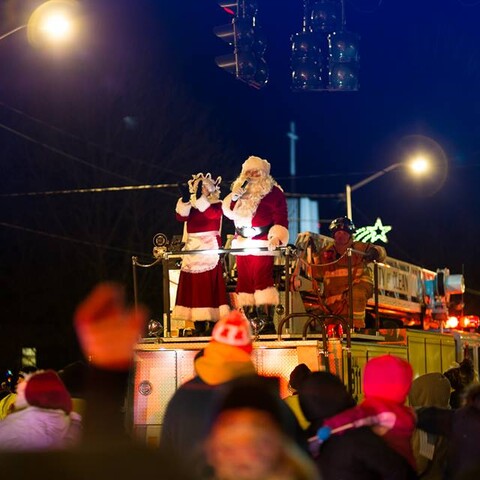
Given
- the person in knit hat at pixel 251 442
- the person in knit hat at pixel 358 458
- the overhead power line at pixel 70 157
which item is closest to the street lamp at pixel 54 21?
the person in knit hat at pixel 358 458

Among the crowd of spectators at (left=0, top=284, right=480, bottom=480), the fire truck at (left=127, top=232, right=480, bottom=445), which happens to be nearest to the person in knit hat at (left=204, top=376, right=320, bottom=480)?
the crowd of spectators at (left=0, top=284, right=480, bottom=480)

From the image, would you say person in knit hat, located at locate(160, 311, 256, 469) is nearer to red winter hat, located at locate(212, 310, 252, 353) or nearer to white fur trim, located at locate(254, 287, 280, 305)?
red winter hat, located at locate(212, 310, 252, 353)

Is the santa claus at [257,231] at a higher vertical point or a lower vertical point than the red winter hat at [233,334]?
higher

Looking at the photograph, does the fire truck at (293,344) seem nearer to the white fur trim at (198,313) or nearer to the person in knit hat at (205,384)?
the white fur trim at (198,313)

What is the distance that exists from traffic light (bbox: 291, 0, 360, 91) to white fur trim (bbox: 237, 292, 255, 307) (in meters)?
3.18

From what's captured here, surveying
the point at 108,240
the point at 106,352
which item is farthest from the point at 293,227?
the point at 106,352

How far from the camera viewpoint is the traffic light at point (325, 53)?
1225cm

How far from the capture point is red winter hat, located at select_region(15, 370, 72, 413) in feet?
18.4

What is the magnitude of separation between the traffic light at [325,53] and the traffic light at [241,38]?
78 centimetres

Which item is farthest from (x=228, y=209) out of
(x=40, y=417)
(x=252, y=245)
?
(x=40, y=417)

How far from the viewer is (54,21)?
12586mm

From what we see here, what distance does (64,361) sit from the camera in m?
32.5

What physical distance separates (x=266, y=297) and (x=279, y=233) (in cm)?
72

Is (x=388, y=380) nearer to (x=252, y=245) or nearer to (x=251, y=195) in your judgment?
(x=252, y=245)
